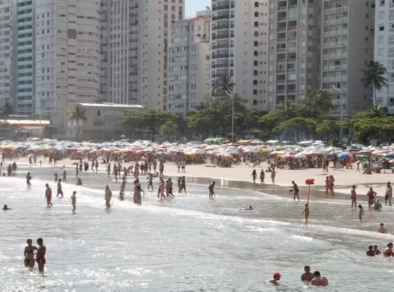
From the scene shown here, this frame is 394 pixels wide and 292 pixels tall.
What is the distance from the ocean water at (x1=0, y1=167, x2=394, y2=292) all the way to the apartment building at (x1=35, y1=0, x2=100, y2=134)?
13191 cm

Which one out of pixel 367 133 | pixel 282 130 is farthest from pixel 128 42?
pixel 367 133

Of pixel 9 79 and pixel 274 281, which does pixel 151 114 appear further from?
pixel 274 281

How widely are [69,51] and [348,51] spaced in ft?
263

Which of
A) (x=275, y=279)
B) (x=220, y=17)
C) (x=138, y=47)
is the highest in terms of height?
(x=220, y=17)

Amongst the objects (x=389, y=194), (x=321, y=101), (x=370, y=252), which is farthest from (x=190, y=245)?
(x=321, y=101)

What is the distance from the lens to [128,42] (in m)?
180

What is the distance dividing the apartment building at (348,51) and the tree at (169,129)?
28.9m

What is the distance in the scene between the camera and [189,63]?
16175 centimetres

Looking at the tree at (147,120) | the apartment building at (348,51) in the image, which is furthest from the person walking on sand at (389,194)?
the tree at (147,120)

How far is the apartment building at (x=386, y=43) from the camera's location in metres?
109

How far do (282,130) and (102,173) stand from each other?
42296 millimetres

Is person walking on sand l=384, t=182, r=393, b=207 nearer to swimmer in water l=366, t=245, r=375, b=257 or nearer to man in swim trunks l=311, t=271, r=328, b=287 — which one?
swimmer in water l=366, t=245, r=375, b=257

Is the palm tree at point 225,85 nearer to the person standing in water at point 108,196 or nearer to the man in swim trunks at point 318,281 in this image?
the person standing in water at point 108,196

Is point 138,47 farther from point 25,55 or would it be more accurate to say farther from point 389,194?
point 389,194
